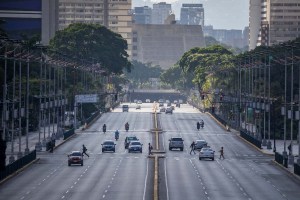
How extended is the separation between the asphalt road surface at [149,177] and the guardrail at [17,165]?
0.71 metres

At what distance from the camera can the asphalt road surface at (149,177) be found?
77.7 m

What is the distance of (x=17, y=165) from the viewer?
96.3 metres

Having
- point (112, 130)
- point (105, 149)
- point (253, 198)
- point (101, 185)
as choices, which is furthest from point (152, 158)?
point (112, 130)

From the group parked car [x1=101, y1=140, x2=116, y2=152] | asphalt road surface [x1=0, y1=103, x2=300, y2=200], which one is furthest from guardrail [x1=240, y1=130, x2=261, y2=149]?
parked car [x1=101, y1=140, x2=116, y2=152]

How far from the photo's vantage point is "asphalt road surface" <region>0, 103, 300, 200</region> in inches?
3059

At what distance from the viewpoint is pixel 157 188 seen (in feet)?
264

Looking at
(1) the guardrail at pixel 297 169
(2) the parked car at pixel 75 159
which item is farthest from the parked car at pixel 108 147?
(1) the guardrail at pixel 297 169

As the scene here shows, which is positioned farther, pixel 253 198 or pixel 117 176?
pixel 117 176

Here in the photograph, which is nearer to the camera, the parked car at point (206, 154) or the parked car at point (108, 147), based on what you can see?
the parked car at point (206, 154)

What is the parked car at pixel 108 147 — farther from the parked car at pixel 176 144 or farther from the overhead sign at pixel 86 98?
the overhead sign at pixel 86 98

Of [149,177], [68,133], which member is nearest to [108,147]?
[68,133]

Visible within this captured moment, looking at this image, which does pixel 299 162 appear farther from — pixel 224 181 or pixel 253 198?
pixel 253 198

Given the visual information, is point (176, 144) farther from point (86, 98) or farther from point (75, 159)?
point (86, 98)

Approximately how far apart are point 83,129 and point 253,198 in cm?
9401
